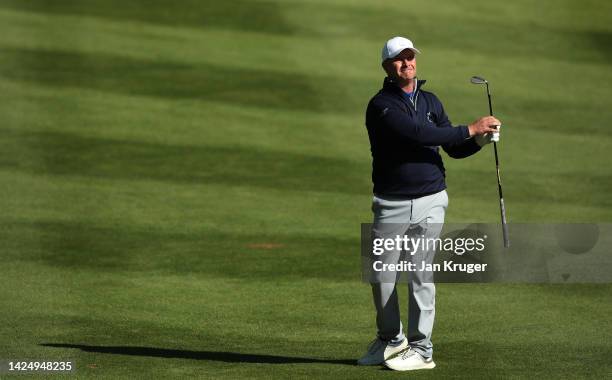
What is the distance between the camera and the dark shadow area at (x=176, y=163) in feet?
53.6

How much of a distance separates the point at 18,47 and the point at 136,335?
38.8 feet

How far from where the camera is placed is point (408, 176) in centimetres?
938

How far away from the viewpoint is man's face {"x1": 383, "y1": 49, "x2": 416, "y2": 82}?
30.7 ft

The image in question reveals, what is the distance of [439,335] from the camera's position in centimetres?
1066

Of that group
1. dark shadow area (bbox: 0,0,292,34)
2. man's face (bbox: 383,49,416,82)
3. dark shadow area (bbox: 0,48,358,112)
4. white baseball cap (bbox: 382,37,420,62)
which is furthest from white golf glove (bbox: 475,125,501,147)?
dark shadow area (bbox: 0,0,292,34)

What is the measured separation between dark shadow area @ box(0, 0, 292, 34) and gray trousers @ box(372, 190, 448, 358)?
13370 mm

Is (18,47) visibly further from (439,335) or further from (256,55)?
(439,335)

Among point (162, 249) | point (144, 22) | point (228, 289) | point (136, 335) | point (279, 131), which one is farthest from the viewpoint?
point (144, 22)

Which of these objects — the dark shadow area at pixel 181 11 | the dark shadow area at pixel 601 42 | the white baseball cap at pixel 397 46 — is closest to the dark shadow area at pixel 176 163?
the dark shadow area at pixel 181 11

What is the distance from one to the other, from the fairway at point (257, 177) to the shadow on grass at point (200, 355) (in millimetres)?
31

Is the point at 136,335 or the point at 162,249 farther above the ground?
the point at 162,249

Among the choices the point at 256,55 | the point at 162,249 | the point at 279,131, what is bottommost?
the point at 162,249

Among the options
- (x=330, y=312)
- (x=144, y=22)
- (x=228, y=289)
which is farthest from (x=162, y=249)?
(x=144, y=22)

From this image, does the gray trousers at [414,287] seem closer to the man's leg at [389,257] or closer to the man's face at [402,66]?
the man's leg at [389,257]
